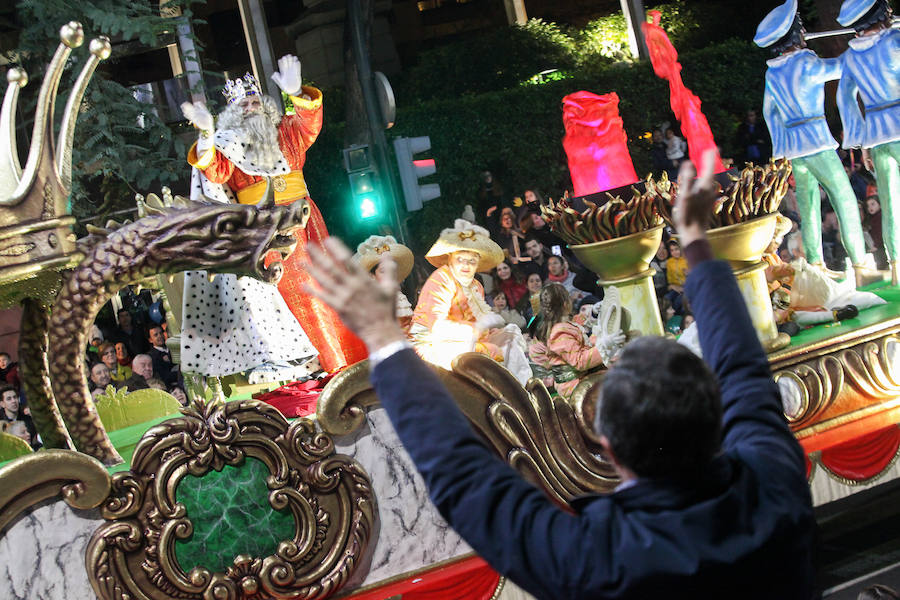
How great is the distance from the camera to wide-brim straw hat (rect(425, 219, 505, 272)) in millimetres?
4004

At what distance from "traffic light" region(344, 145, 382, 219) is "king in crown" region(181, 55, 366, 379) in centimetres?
210

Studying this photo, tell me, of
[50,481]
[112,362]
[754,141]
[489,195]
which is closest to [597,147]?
[50,481]

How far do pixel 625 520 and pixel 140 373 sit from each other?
15.1 feet

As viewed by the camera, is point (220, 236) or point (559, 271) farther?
point (559, 271)

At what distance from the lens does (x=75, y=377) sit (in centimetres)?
279

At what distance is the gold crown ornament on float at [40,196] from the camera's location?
265cm

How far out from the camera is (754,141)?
8.84 m

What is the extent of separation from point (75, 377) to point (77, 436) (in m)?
0.17

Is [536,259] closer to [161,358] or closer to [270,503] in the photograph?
[161,358]

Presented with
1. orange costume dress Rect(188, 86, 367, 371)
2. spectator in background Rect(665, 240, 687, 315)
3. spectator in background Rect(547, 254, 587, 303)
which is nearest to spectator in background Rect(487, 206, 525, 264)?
spectator in background Rect(547, 254, 587, 303)

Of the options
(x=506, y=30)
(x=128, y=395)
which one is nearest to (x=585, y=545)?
(x=128, y=395)

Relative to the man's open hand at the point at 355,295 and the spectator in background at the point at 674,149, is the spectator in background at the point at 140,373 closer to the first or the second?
the man's open hand at the point at 355,295

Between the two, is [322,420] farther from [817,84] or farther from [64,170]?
[817,84]

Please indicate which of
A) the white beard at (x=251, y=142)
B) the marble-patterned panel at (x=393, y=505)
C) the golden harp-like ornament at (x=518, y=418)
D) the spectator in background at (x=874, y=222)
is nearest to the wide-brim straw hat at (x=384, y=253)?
the white beard at (x=251, y=142)
